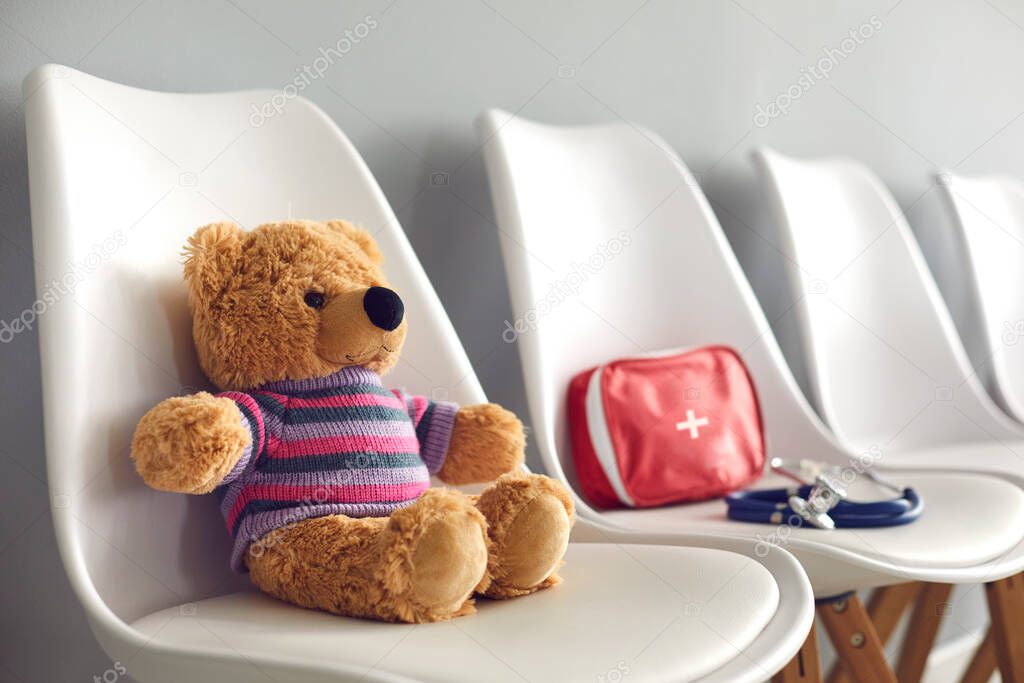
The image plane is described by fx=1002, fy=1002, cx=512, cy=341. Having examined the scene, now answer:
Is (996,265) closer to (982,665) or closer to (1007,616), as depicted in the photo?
(982,665)

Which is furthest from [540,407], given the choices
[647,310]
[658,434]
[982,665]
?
[982,665]

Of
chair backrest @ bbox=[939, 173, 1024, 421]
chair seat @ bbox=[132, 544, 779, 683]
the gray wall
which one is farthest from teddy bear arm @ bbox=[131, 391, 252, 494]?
chair backrest @ bbox=[939, 173, 1024, 421]

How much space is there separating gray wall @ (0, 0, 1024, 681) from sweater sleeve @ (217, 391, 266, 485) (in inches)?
12.4

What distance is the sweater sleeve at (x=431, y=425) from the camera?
93 cm

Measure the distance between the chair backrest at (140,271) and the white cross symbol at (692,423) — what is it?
1.10 feet

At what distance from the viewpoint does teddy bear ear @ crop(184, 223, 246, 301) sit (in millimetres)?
831

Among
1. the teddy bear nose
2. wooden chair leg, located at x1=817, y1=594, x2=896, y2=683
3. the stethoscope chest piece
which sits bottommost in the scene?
wooden chair leg, located at x1=817, y1=594, x2=896, y2=683

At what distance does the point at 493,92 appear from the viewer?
1.40 metres

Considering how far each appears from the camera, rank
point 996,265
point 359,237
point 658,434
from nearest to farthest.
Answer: point 359,237, point 658,434, point 996,265

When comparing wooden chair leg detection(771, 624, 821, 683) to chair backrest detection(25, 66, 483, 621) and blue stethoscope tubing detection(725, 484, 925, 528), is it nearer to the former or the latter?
blue stethoscope tubing detection(725, 484, 925, 528)

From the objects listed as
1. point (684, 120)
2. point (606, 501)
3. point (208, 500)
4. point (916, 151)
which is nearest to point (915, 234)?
point (916, 151)

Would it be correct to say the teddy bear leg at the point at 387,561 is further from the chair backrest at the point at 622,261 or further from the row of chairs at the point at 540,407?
the chair backrest at the point at 622,261

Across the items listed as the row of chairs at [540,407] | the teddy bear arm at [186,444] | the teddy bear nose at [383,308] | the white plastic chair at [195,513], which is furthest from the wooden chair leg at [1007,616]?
the teddy bear arm at [186,444]

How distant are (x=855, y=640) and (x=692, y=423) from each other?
0.31 m
